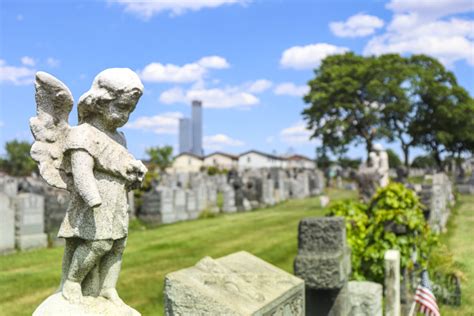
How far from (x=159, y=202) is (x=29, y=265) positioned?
6.91 m

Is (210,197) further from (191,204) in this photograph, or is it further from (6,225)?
(6,225)

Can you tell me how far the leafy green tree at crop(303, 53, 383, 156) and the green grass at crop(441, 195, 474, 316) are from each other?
14.6 metres

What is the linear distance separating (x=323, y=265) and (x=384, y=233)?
98.9 inches

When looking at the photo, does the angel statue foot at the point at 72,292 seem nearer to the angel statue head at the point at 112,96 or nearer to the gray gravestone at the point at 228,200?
the angel statue head at the point at 112,96

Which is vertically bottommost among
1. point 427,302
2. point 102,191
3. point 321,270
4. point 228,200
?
point 228,200

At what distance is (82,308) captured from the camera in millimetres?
3580

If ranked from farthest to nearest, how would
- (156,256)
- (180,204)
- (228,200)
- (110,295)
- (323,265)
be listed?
(228,200) < (180,204) < (156,256) < (323,265) < (110,295)

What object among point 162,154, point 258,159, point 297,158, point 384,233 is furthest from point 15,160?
point 384,233

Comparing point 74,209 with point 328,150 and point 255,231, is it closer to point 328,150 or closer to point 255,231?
point 255,231

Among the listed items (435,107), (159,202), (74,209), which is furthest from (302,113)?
(74,209)

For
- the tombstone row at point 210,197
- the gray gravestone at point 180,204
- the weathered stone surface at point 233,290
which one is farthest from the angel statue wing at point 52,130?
the gray gravestone at point 180,204

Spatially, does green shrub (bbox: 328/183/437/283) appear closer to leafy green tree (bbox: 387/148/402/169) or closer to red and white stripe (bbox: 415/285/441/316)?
red and white stripe (bbox: 415/285/441/316)

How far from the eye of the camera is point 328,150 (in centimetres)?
3812

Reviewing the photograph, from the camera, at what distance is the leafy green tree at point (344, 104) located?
36.1 m
